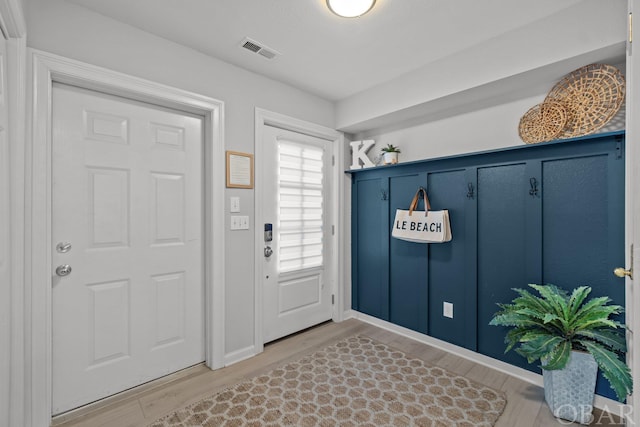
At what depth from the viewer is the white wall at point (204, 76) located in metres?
1.62

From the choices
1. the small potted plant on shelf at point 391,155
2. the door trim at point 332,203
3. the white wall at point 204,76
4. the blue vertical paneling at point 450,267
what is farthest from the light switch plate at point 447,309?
the white wall at point 204,76

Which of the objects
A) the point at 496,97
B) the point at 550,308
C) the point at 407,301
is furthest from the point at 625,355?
the point at 496,97

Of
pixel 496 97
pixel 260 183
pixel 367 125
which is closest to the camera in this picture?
pixel 496 97

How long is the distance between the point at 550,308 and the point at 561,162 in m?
0.95

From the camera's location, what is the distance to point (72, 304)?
5.78ft

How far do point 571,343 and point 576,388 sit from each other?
9.5 inches

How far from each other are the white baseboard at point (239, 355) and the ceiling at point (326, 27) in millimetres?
2299

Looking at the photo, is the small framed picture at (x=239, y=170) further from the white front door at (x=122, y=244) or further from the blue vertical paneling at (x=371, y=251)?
the blue vertical paneling at (x=371, y=251)

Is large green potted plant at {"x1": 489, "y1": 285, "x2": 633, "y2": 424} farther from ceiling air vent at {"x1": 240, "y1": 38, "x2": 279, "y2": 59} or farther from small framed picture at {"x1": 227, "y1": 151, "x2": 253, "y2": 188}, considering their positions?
ceiling air vent at {"x1": 240, "y1": 38, "x2": 279, "y2": 59}

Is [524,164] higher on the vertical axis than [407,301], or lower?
higher

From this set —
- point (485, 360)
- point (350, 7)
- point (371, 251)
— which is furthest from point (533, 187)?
point (350, 7)

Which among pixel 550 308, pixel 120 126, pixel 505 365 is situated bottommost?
pixel 505 365

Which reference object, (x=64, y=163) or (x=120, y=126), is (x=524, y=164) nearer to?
(x=120, y=126)

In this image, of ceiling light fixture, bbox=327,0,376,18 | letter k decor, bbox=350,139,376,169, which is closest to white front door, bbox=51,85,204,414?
ceiling light fixture, bbox=327,0,376,18
